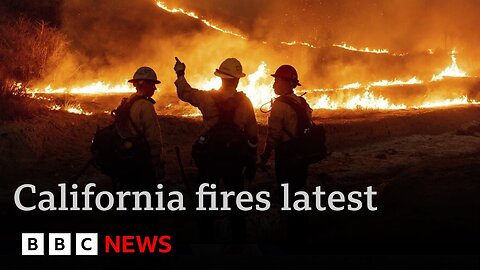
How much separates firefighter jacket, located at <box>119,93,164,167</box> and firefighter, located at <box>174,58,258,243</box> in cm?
56

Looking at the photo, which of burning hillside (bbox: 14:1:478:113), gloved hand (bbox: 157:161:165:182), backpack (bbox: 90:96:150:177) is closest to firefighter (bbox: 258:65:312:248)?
gloved hand (bbox: 157:161:165:182)

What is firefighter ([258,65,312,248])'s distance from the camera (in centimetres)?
748

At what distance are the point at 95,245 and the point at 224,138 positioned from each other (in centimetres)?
188

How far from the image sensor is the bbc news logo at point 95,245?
21.4 feet

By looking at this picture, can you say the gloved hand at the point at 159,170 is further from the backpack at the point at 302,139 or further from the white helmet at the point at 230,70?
the backpack at the point at 302,139

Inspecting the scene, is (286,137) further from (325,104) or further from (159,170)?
(325,104)

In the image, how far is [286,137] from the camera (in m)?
7.56

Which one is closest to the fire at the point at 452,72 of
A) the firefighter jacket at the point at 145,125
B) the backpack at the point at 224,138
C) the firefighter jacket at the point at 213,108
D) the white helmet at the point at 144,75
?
the firefighter jacket at the point at 213,108

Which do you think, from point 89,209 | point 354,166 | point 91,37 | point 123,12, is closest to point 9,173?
point 89,209

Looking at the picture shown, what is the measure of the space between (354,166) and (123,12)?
26.6 meters

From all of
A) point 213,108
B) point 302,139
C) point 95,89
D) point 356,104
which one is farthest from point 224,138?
point 95,89

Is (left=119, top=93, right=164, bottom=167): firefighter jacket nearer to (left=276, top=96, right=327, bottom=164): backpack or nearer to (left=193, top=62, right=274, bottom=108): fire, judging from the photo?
(left=276, top=96, right=327, bottom=164): backpack

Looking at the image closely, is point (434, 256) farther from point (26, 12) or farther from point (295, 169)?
point (26, 12)

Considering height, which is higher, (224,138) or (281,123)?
(281,123)
